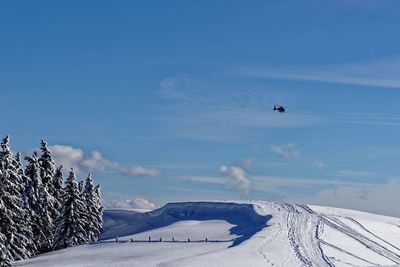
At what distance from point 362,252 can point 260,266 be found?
588 inches

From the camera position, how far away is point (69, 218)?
59438 mm

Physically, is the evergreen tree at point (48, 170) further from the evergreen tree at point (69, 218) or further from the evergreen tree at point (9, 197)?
the evergreen tree at point (9, 197)

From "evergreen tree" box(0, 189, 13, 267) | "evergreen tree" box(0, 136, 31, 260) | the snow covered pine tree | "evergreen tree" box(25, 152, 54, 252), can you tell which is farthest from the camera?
"evergreen tree" box(25, 152, 54, 252)

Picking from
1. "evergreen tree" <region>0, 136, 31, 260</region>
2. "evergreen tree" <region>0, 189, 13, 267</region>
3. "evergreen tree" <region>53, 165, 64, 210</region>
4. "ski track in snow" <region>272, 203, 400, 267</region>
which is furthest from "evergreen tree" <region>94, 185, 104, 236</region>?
"evergreen tree" <region>0, 189, 13, 267</region>

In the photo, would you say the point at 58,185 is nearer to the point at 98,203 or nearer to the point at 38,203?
the point at 38,203

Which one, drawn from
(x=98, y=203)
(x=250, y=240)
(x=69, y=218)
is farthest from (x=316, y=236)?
(x=98, y=203)

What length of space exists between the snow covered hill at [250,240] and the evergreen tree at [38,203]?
16.6 ft

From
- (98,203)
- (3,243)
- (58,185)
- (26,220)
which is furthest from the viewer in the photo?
(98,203)

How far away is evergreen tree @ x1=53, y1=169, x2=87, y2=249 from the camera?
5953 centimetres

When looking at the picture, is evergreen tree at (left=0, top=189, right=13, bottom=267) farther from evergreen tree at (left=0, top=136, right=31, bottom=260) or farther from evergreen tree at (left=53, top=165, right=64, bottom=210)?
evergreen tree at (left=53, top=165, right=64, bottom=210)

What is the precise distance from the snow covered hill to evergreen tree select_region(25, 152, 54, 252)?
199 inches

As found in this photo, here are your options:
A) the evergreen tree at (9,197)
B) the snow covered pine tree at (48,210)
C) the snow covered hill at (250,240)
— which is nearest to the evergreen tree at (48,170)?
the snow covered pine tree at (48,210)

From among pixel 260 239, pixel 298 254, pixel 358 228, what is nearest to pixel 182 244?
pixel 260 239

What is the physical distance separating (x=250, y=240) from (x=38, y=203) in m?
19.4
